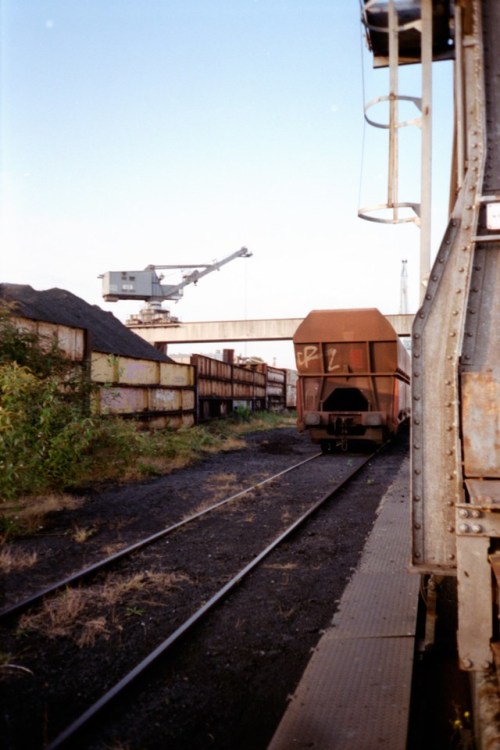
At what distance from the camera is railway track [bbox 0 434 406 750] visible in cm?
311

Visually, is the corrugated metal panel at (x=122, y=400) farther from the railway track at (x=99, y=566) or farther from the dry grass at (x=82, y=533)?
the dry grass at (x=82, y=533)

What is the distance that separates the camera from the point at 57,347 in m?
9.70

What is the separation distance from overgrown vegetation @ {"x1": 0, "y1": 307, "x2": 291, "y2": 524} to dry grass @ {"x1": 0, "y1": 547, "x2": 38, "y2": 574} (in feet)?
2.16

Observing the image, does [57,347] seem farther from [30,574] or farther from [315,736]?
[315,736]

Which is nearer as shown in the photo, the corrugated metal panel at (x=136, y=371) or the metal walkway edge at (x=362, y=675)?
the metal walkway edge at (x=362, y=675)

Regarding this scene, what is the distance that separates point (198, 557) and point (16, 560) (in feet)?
6.03

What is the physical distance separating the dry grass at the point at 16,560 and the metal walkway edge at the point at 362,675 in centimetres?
313

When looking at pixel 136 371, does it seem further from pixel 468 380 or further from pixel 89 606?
pixel 468 380

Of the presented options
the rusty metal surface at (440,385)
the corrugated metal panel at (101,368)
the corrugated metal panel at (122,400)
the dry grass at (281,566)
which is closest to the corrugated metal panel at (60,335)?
the corrugated metal panel at (101,368)

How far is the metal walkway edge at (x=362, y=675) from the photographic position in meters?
2.68

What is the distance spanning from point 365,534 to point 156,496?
3.71 m

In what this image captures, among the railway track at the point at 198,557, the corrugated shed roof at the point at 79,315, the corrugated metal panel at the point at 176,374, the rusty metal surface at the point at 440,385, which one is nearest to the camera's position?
the rusty metal surface at the point at 440,385

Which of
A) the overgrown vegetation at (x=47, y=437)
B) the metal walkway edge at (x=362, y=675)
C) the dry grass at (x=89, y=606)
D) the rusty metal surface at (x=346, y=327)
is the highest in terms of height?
the rusty metal surface at (x=346, y=327)

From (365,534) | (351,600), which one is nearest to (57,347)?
(365,534)
